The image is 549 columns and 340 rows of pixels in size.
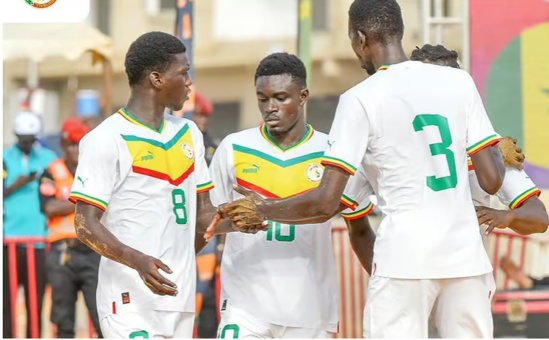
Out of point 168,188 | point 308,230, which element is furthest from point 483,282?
A: point 168,188

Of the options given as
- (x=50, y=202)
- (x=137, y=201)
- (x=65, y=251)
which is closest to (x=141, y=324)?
(x=137, y=201)

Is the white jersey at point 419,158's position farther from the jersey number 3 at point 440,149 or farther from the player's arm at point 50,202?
the player's arm at point 50,202

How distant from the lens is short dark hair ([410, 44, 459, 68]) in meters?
6.50

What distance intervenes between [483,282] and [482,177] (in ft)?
1.65

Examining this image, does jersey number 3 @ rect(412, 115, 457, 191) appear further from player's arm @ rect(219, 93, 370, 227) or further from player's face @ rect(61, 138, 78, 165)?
player's face @ rect(61, 138, 78, 165)

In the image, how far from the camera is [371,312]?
223 inches

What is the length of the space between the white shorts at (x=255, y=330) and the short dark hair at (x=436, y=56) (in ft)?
5.36

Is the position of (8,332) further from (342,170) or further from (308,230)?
(342,170)

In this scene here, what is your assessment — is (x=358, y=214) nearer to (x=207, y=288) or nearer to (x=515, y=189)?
(x=515, y=189)

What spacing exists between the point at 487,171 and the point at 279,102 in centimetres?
158

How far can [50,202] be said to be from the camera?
33.4ft

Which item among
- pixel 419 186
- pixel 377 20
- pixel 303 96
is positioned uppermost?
pixel 377 20

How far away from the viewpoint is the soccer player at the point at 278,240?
6.68 m

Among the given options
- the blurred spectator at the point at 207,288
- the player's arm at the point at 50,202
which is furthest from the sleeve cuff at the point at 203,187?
the blurred spectator at the point at 207,288
